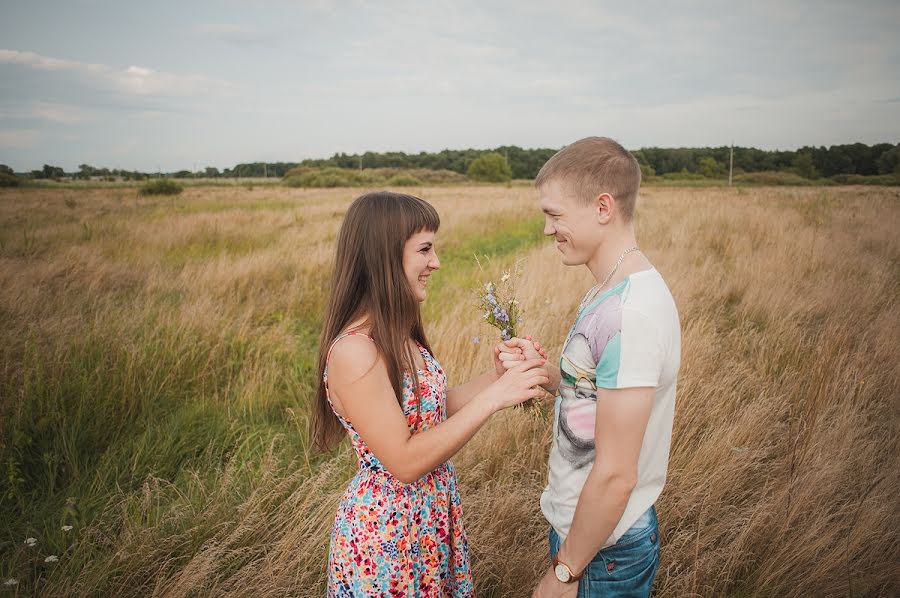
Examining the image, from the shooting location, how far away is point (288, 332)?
18.6ft

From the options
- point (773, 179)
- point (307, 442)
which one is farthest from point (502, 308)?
point (773, 179)

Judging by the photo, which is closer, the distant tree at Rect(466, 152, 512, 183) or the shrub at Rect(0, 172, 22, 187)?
the shrub at Rect(0, 172, 22, 187)

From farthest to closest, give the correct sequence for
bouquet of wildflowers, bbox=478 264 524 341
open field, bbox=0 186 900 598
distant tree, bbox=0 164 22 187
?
distant tree, bbox=0 164 22 187 → open field, bbox=0 186 900 598 → bouquet of wildflowers, bbox=478 264 524 341

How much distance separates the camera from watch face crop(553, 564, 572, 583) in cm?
130

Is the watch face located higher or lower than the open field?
higher

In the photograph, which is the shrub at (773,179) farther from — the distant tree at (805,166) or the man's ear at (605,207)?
the man's ear at (605,207)

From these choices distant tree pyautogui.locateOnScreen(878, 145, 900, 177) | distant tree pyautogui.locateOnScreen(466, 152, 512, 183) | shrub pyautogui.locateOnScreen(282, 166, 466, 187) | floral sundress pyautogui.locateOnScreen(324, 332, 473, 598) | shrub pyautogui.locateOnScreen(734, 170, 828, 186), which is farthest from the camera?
distant tree pyautogui.locateOnScreen(466, 152, 512, 183)

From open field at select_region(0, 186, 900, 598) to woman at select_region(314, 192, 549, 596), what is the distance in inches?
36.0

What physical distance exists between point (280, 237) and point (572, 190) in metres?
10.8

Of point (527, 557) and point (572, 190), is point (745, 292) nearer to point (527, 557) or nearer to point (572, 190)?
point (527, 557)

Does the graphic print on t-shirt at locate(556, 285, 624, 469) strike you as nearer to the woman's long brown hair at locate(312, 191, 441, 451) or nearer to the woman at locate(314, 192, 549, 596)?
the woman at locate(314, 192, 549, 596)

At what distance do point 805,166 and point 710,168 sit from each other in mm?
13456

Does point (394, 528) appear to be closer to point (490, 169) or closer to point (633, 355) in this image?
point (633, 355)

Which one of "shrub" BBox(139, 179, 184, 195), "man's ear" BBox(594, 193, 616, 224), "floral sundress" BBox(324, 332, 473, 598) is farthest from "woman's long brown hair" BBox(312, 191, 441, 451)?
"shrub" BBox(139, 179, 184, 195)
